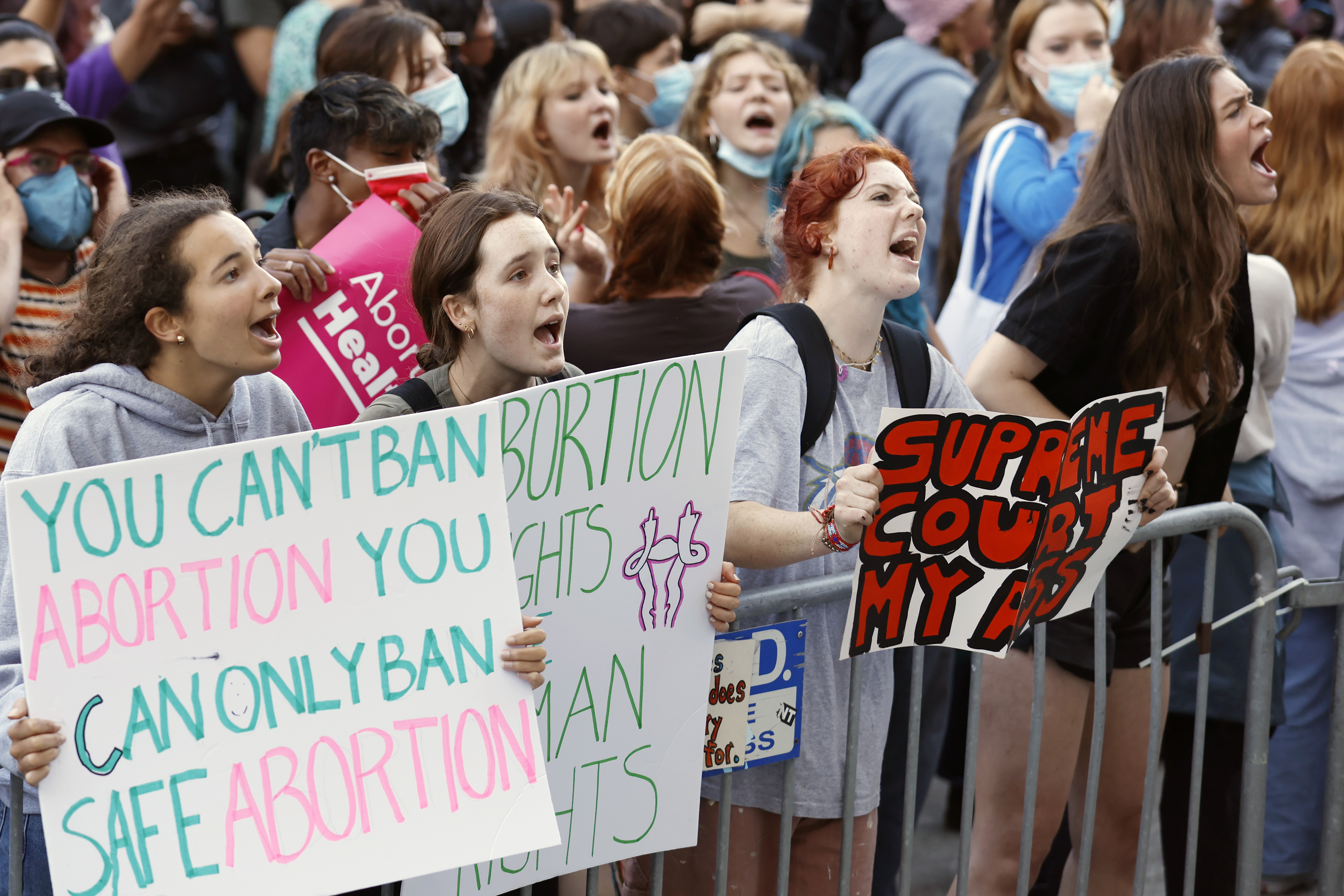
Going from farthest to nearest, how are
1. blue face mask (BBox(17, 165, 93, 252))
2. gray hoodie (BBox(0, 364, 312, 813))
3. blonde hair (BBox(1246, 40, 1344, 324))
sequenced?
blonde hair (BBox(1246, 40, 1344, 324)) < blue face mask (BBox(17, 165, 93, 252)) < gray hoodie (BBox(0, 364, 312, 813))

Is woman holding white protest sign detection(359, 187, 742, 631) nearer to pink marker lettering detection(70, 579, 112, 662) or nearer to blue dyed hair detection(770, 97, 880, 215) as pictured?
pink marker lettering detection(70, 579, 112, 662)

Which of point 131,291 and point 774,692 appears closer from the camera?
point 131,291

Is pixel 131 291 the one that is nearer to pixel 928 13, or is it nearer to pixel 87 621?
pixel 87 621

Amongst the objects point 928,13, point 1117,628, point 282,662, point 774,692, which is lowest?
point 1117,628

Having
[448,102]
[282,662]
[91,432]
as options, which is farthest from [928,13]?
[282,662]

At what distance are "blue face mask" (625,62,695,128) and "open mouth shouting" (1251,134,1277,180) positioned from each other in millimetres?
2791

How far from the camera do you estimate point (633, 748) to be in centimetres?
242

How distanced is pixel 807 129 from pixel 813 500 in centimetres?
212

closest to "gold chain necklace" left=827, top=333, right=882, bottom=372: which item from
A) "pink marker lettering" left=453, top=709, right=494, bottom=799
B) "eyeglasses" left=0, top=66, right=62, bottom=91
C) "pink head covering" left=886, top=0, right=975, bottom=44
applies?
"pink marker lettering" left=453, top=709, right=494, bottom=799

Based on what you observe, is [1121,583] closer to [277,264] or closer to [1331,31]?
[277,264]

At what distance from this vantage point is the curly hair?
2.35 metres

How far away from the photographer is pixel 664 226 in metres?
3.47

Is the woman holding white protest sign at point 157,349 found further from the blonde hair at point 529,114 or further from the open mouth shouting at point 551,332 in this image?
the blonde hair at point 529,114

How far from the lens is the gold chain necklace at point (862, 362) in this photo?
2676 millimetres
